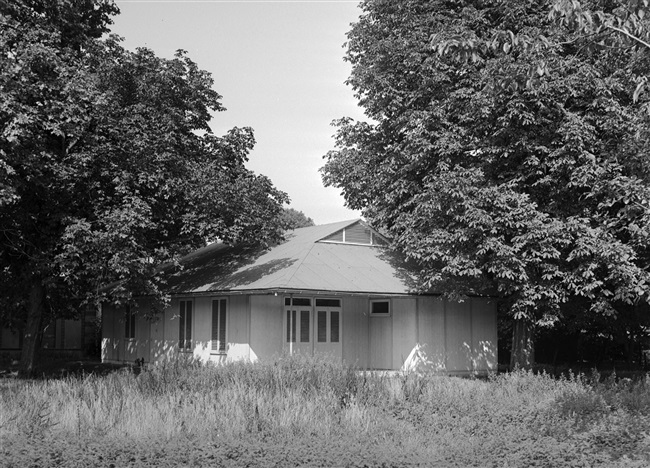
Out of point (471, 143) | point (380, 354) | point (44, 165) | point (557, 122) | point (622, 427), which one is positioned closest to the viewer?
point (622, 427)

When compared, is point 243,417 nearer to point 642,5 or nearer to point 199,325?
point 642,5

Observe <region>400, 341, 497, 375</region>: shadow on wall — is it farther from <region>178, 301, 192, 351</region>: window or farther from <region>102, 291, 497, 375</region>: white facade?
<region>178, 301, 192, 351</region>: window

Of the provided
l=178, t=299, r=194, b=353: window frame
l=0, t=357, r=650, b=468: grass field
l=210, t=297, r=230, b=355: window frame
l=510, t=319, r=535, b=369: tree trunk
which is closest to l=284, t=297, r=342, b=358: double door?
l=210, t=297, r=230, b=355: window frame

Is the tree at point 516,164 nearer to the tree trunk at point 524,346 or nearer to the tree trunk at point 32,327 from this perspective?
the tree trunk at point 524,346

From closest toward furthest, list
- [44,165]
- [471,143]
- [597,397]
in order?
[597,397] → [44,165] → [471,143]

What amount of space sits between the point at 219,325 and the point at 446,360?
8.55 meters

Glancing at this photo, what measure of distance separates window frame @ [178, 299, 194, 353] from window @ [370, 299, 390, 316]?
709 centimetres

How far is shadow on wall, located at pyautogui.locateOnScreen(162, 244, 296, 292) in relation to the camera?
26.2 metres

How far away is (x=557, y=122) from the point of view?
22312mm

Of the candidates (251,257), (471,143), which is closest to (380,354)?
(251,257)

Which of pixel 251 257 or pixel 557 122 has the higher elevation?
pixel 557 122

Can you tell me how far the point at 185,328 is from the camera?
95.0ft

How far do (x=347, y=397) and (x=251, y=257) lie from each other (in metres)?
15.0

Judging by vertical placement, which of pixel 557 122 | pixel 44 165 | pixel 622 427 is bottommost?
pixel 622 427
